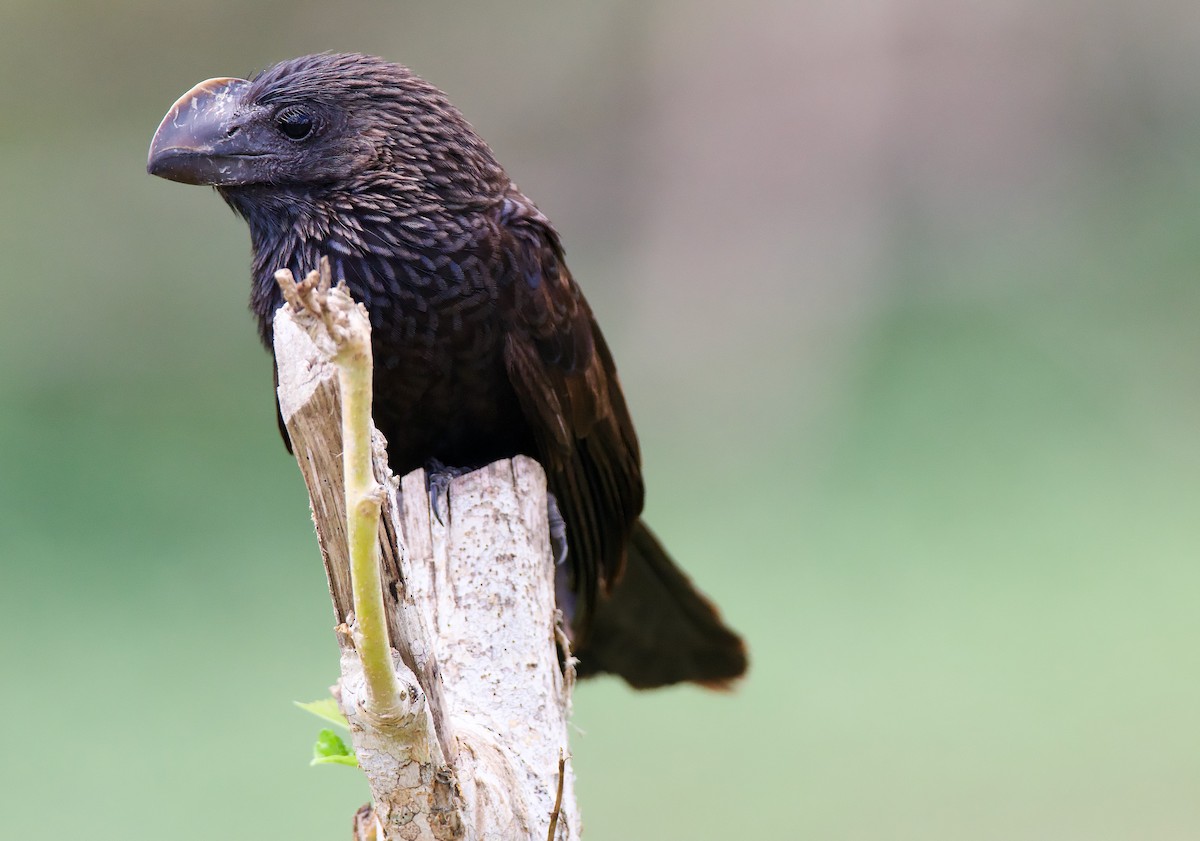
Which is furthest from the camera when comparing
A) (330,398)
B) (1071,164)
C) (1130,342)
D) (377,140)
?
(1071,164)

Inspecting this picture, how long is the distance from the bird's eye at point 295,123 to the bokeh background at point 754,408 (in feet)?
5.73

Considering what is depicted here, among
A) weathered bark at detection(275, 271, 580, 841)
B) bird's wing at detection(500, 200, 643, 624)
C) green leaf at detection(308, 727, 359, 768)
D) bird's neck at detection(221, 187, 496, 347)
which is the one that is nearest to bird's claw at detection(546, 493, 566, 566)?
bird's wing at detection(500, 200, 643, 624)

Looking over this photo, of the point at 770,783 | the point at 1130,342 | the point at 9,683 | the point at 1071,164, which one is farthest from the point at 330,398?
the point at 1071,164

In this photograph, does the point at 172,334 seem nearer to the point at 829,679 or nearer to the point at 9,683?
the point at 9,683

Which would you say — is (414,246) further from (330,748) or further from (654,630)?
(654,630)

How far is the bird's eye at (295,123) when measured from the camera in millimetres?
2547

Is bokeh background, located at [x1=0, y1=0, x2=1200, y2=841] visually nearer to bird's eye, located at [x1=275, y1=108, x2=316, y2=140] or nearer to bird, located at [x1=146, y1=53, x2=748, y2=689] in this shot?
bird, located at [x1=146, y1=53, x2=748, y2=689]

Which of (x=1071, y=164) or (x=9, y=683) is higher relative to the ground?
(x=1071, y=164)

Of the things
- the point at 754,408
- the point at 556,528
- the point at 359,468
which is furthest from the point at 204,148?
the point at 754,408

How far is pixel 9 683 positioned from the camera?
16.0ft

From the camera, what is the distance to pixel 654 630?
3209 millimetres

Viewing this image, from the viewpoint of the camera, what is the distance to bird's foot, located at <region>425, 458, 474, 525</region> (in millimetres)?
2404

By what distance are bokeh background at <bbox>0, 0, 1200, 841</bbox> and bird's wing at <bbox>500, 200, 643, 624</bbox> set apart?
71 cm

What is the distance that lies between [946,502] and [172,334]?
Answer: 13.7 ft
